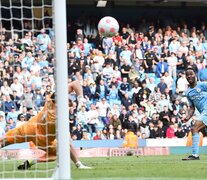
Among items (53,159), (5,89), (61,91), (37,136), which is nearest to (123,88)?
(5,89)

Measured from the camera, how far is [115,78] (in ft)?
80.4

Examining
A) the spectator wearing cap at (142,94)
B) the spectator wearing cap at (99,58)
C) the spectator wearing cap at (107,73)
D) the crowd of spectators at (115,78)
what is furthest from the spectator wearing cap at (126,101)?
the spectator wearing cap at (99,58)

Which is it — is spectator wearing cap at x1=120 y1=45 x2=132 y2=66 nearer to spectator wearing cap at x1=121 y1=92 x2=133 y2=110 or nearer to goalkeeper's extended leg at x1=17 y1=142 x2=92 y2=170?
spectator wearing cap at x1=121 y1=92 x2=133 y2=110

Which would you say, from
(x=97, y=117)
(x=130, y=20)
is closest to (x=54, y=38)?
(x=97, y=117)

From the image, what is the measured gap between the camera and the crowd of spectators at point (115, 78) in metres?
20.0

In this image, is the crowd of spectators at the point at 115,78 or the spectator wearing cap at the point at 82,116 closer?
the crowd of spectators at the point at 115,78

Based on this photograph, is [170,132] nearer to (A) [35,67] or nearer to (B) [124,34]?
(A) [35,67]

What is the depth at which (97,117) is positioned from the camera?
74.3ft

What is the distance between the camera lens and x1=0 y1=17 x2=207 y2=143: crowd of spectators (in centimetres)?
2003

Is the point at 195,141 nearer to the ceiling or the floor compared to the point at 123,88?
nearer to the floor

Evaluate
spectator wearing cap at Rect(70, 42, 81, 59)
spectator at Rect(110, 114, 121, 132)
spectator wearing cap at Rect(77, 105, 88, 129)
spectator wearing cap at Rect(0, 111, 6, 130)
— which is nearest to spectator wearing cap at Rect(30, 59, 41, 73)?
spectator wearing cap at Rect(0, 111, 6, 130)

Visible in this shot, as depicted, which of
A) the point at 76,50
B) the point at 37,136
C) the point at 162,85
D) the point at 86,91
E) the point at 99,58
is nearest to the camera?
the point at 37,136

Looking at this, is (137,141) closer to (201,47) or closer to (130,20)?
(201,47)

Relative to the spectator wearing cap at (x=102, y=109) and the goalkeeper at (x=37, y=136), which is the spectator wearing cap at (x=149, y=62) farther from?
the goalkeeper at (x=37, y=136)
